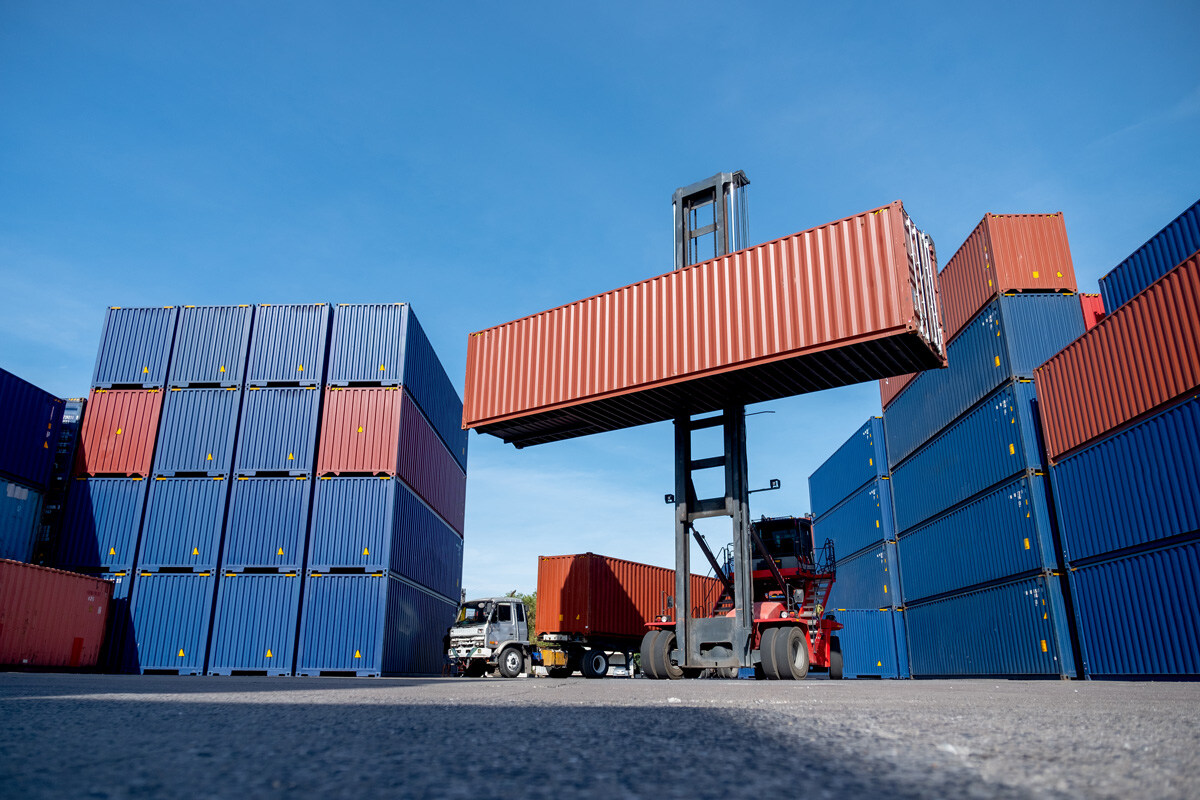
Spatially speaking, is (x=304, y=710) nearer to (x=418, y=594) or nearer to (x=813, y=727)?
(x=813, y=727)

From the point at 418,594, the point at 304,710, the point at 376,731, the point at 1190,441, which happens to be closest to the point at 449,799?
the point at 376,731

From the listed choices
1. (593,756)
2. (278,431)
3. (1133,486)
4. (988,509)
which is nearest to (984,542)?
(988,509)

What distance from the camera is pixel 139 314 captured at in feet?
68.0

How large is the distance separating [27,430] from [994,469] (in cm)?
2503

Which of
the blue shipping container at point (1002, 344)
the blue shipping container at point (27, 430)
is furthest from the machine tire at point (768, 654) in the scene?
the blue shipping container at point (27, 430)

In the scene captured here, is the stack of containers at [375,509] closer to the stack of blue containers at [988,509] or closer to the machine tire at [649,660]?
the machine tire at [649,660]

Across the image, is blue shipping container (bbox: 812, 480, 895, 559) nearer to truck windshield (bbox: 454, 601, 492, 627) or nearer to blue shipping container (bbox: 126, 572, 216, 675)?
truck windshield (bbox: 454, 601, 492, 627)

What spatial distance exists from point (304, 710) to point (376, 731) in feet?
5.21

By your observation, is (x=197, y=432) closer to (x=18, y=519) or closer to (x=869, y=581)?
(x=18, y=519)

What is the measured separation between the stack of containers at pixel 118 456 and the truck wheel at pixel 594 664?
11.8 meters

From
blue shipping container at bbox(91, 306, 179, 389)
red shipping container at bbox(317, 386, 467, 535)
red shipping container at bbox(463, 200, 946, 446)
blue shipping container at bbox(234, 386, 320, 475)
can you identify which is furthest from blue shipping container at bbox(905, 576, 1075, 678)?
blue shipping container at bbox(91, 306, 179, 389)

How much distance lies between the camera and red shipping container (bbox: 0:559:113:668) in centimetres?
1558

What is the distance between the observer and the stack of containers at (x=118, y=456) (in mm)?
18484

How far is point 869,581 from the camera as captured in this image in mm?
26812
